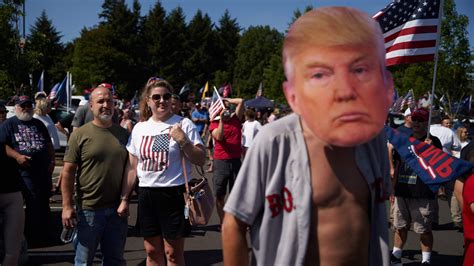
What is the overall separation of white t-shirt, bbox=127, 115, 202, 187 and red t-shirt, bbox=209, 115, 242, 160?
3.04 m

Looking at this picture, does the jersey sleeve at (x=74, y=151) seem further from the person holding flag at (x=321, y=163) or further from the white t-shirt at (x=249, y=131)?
the white t-shirt at (x=249, y=131)

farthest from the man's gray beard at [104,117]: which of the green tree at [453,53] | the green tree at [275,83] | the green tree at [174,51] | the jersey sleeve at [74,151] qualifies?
the green tree at [174,51]

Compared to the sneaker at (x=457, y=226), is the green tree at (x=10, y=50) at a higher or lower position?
higher

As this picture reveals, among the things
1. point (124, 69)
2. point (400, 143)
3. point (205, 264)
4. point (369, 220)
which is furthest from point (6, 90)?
point (124, 69)

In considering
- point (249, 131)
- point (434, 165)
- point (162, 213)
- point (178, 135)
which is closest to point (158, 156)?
point (178, 135)

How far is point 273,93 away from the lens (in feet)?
164

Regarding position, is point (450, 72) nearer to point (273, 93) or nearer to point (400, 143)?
point (273, 93)

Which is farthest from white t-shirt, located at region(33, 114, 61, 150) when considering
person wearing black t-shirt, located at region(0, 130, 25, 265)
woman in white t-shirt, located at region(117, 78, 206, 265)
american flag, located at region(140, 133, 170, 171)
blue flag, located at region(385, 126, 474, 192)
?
blue flag, located at region(385, 126, 474, 192)

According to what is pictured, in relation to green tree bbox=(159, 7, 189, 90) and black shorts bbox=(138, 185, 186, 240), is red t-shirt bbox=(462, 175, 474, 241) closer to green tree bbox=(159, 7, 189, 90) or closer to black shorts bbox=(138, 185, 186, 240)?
black shorts bbox=(138, 185, 186, 240)

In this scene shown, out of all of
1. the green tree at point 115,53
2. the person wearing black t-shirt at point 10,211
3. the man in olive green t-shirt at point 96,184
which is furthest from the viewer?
the green tree at point 115,53

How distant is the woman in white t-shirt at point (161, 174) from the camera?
13.5ft

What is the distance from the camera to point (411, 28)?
5996 mm

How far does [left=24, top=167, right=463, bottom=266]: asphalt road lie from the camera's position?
584 cm

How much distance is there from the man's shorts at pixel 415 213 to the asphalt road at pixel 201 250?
2.03 feet
